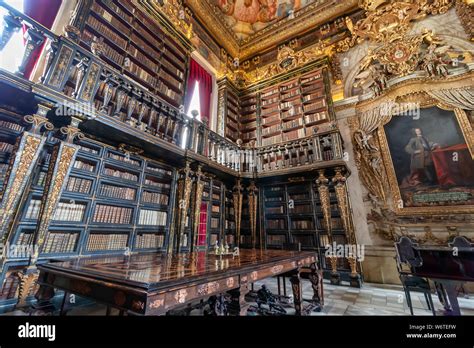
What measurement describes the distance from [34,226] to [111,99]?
2.39m

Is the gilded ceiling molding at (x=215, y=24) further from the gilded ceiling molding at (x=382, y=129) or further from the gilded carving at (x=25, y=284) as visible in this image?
the gilded carving at (x=25, y=284)

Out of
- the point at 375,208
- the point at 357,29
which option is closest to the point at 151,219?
the point at 375,208

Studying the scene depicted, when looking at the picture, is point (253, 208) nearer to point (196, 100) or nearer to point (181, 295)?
point (196, 100)

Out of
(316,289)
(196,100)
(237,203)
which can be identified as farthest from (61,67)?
(316,289)

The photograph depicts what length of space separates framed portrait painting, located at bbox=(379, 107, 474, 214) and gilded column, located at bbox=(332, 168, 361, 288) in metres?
1.35

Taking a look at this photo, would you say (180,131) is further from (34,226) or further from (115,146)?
(34,226)

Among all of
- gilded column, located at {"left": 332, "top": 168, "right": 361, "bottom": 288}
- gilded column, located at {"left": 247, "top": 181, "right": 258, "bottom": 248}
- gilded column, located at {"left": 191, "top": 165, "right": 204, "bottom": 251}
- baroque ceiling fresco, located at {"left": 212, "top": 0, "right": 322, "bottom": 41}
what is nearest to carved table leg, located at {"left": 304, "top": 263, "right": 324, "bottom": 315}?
gilded column, located at {"left": 332, "top": 168, "right": 361, "bottom": 288}

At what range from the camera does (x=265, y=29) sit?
8.72 m

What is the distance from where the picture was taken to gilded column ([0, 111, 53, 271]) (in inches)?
94.0

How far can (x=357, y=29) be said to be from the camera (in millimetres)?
6996

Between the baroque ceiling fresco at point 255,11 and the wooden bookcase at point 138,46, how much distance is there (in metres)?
3.39

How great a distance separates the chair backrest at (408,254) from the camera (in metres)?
2.70

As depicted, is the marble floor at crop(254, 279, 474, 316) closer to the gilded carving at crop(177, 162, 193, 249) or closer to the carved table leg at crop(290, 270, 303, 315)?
the carved table leg at crop(290, 270, 303, 315)

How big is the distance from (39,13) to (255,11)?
7192 millimetres
